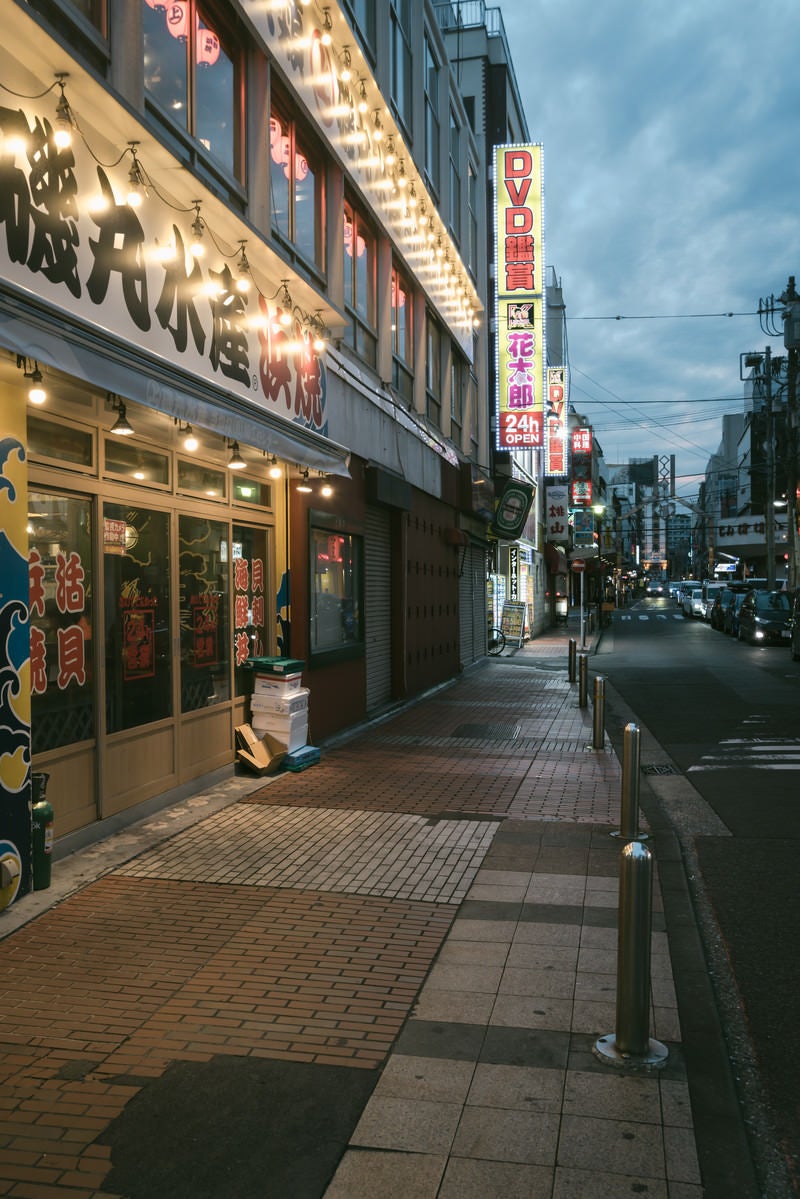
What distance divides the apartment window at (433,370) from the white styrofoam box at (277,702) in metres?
A: 10.7

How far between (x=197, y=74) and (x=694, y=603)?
56.4m

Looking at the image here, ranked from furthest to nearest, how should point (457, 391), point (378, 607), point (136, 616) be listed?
1. point (457, 391)
2. point (378, 607)
3. point (136, 616)

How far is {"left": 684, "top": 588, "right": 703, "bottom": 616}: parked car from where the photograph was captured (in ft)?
193

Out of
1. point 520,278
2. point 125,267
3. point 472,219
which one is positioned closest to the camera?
point 125,267

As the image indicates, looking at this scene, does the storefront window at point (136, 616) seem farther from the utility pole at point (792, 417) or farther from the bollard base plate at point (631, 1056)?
the utility pole at point (792, 417)

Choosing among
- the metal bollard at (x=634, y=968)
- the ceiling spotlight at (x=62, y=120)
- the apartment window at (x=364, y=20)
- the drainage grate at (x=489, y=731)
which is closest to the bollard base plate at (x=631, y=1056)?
the metal bollard at (x=634, y=968)

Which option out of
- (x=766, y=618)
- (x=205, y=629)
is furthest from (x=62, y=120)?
(x=766, y=618)

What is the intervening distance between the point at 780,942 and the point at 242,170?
8.69 meters

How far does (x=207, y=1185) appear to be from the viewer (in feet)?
10.5

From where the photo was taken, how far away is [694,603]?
60.9 meters

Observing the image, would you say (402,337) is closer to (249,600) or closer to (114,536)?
(249,600)

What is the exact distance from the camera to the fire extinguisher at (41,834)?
603cm

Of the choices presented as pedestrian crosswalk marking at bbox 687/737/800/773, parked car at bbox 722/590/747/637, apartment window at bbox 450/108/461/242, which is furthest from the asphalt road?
parked car at bbox 722/590/747/637

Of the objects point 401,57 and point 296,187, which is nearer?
point 296,187
